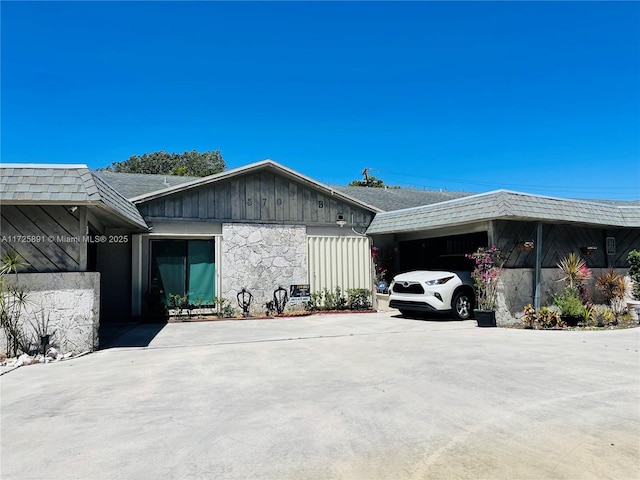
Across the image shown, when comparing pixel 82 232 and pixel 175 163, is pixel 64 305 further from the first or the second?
pixel 175 163

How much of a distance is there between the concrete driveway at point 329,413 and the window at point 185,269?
488cm

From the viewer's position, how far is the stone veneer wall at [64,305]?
6.98m

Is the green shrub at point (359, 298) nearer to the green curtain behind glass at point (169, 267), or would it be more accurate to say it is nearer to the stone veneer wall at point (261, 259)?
the stone veneer wall at point (261, 259)

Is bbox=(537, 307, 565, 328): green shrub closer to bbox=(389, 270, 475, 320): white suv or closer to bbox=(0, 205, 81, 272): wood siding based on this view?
bbox=(389, 270, 475, 320): white suv

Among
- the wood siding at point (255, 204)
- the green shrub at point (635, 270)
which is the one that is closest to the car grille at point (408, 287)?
the wood siding at point (255, 204)

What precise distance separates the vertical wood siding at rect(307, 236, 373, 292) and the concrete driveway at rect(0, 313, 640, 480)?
20.3 feet

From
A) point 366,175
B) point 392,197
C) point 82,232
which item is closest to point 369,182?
point 366,175

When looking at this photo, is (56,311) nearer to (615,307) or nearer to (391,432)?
(391,432)

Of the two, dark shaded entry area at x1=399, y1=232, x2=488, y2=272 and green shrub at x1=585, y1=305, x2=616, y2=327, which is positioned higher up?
dark shaded entry area at x1=399, y1=232, x2=488, y2=272

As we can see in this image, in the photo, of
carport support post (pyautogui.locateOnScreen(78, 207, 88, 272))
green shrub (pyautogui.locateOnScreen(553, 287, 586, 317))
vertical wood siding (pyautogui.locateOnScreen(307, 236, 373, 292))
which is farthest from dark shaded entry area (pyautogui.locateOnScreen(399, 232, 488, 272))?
carport support post (pyautogui.locateOnScreen(78, 207, 88, 272))

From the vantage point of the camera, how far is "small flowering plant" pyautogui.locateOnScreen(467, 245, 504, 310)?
33.3 ft

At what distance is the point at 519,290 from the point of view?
1048cm

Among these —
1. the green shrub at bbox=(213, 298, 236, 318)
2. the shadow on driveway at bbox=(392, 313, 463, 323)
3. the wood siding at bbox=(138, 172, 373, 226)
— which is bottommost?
the shadow on driveway at bbox=(392, 313, 463, 323)

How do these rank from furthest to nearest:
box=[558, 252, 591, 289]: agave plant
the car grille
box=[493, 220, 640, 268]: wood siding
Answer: box=[558, 252, 591, 289]: agave plant → the car grille → box=[493, 220, 640, 268]: wood siding
